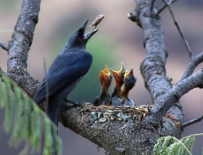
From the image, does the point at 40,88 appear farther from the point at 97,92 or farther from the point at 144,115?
the point at 97,92

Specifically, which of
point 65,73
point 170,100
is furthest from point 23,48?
point 170,100

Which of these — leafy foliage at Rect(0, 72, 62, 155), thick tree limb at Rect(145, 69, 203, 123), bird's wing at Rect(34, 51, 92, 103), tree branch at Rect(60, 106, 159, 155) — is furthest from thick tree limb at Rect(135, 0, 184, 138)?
leafy foliage at Rect(0, 72, 62, 155)

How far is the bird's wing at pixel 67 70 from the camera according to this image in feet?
15.4

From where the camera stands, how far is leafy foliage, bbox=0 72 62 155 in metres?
1.56

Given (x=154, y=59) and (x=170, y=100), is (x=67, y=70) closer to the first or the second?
(x=154, y=59)

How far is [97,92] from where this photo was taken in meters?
7.89

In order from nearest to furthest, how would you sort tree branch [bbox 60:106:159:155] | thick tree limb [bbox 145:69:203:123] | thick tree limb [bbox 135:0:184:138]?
1. tree branch [bbox 60:106:159:155]
2. thick tree limb [bbox 145:69:203:123]
3. thick tree limb [bbox 135:0:184:138]

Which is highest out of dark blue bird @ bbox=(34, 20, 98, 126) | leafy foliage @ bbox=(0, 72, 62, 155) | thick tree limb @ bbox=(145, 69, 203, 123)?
dark blue bird @ bbox=(34, 20, 98, 126)

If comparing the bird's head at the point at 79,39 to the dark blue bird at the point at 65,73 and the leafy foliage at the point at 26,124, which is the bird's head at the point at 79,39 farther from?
the leafy foliage at the point at 26,124

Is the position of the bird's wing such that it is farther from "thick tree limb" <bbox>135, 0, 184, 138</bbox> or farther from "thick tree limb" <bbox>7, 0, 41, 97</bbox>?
"thick tree limb" <bbox>135, 0, 184, 138</bbox>

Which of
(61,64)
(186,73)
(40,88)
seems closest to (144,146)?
(40,88)

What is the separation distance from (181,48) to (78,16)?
6.74ft

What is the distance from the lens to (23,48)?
4.39m

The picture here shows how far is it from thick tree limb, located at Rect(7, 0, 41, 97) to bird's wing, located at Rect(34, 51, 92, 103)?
345 millimetres
